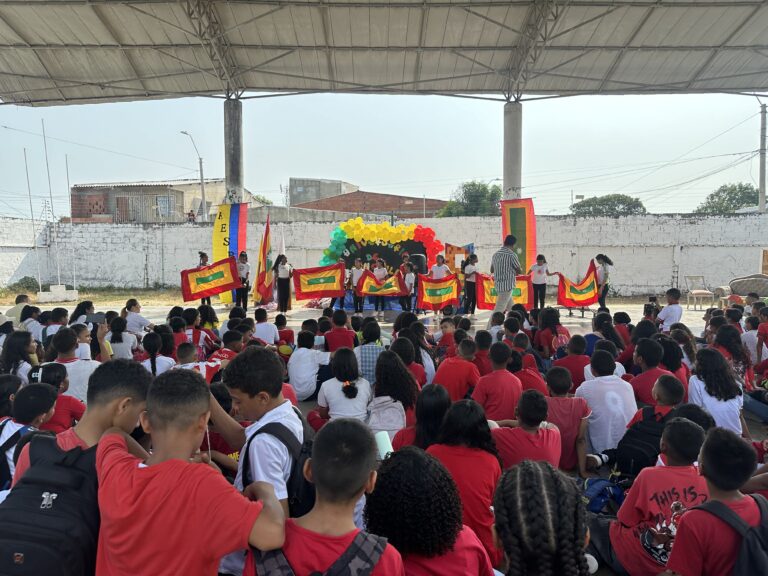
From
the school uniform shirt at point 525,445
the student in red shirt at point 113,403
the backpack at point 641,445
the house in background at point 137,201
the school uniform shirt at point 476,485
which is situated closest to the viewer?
the student in red shirt at point 113,403

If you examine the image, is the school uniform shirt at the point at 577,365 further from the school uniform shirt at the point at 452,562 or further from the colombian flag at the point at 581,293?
the colombian flag at the point at 581,293

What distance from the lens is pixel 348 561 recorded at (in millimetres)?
1662

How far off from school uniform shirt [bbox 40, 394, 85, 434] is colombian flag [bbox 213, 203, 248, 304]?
11.1 m

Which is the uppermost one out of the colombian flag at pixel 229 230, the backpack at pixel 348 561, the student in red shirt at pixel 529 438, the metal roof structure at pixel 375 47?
the metal roof structure at pixel 375 47

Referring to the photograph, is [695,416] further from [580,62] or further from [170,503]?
[580,62]

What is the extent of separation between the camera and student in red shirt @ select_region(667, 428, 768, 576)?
2.16 metres

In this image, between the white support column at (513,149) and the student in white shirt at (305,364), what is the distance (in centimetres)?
1108

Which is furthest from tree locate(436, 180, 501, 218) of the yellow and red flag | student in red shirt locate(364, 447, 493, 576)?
student in red shirt locate(364, 447, 493, 576)

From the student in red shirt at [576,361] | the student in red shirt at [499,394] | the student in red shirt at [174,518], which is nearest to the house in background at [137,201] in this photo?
the student in red shirt at [576,361]

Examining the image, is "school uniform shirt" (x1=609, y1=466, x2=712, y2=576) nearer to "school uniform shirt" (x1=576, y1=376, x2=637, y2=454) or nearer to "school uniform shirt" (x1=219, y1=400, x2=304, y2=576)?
"school uniform shirt" (x1=576, y1=376, x2=637, y2=454)

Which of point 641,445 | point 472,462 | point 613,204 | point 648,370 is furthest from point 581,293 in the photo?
point 613,204

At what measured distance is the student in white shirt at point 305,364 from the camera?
6.04 m

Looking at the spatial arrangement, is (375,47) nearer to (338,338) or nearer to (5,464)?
(338,338)

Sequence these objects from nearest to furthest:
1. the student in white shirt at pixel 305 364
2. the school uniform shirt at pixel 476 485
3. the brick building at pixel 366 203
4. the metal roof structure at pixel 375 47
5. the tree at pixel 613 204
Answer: the school uniform shirt at pixel 476 485
the student in white shirt at pixel 305 364
the metal roof structure at pixel 375 47
the brick building at pixel 366 203
the tree at pixel 613 204
